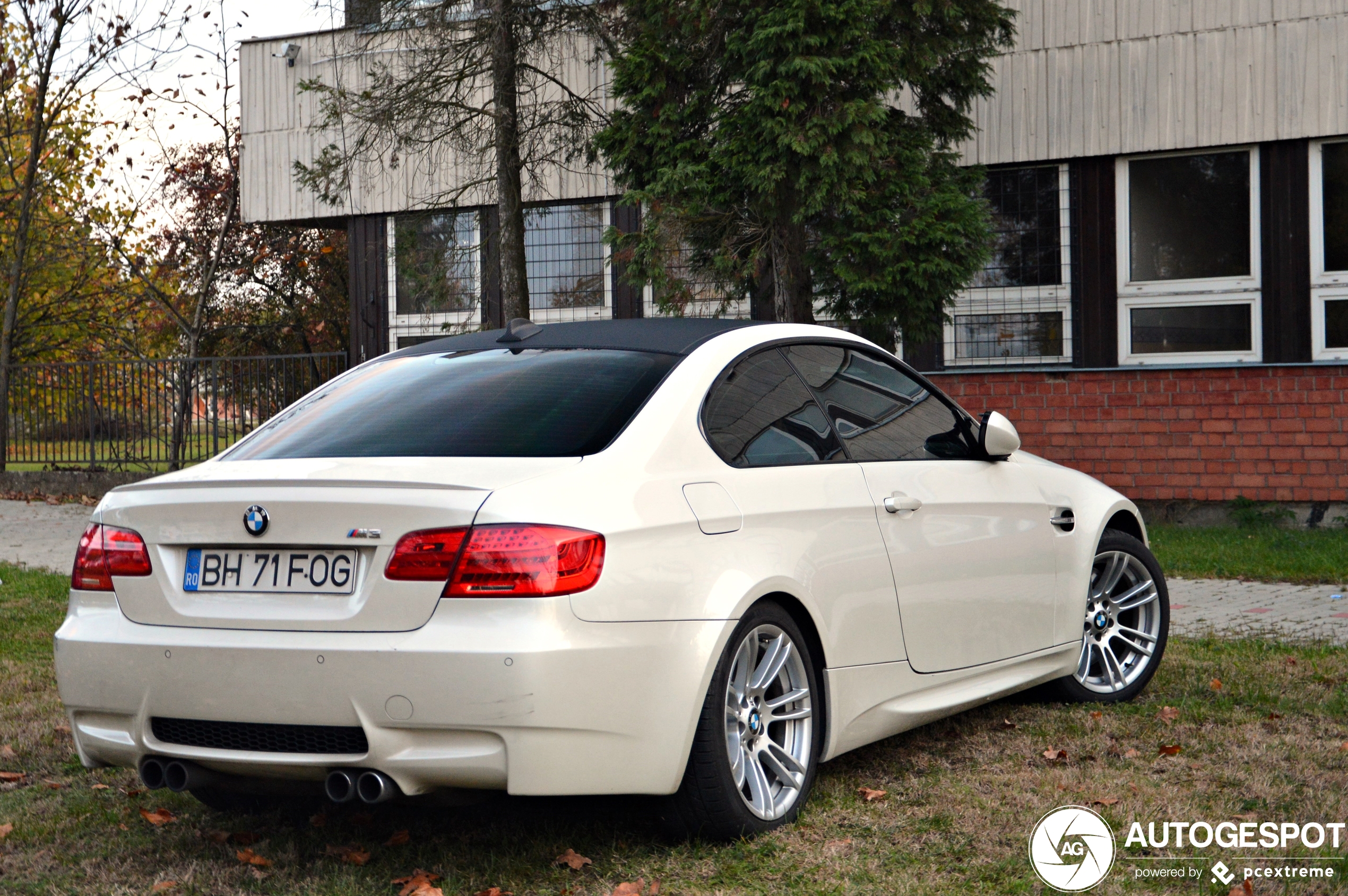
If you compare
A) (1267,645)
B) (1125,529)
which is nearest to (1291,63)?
(1267,645)

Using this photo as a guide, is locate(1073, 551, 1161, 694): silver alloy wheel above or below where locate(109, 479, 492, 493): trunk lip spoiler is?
below

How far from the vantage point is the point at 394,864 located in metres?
4.02

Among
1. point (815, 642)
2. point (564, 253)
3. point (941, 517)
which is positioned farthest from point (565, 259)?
point (815, 642)

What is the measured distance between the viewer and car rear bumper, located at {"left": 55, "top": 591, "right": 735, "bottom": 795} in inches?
136

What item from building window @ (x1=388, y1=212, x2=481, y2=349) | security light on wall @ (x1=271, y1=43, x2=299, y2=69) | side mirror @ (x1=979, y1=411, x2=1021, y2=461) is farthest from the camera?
security light on wall @ (x1=271, y1=43, x2=299, y2=69)

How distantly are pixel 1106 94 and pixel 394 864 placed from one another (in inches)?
495

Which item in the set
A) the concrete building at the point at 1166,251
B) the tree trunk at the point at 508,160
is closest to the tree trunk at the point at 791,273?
the concrete building at the point at 1166,251

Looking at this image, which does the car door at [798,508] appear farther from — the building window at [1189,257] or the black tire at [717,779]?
the building window at [1189,257]

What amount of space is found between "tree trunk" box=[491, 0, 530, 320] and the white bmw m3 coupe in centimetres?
985

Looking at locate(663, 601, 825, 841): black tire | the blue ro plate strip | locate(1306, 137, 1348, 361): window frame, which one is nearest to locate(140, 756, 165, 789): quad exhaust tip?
the blue ro plate strip

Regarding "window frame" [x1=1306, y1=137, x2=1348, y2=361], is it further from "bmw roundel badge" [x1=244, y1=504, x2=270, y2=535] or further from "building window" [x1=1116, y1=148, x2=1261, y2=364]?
"bmw roundel badge" [x1=244, y1=504, x2=270, y2=535]

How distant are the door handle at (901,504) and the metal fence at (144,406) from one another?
515 inches

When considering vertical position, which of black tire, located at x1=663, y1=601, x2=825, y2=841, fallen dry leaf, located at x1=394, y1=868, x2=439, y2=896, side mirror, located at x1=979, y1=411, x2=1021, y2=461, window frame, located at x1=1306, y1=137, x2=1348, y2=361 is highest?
window frame, located at x1=1306, y1=137, x2=1348, y2=361

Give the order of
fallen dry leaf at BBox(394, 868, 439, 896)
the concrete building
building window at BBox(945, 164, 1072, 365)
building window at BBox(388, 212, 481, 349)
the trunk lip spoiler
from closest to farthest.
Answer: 1. the trunk lip spoiler
2. fallen dry leaf at BBox(394, 868, 439, 896)
3. the concrete building
4. building window at BBox(945, 164, 1072, 365)
5. building window at BBox(388, 212, 481, 349)
